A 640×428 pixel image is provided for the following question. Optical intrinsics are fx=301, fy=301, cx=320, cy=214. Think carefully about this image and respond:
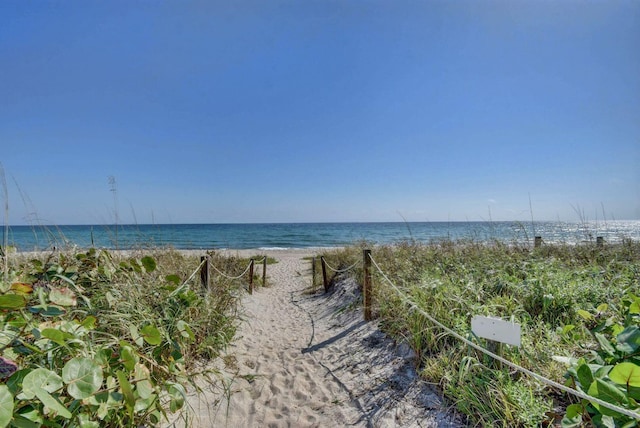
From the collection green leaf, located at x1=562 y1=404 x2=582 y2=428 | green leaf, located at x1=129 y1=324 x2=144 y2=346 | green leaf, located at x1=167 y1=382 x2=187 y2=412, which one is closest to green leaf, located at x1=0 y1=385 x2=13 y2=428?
green leaf, located at x1=129 y1=324 x2=144 y2=346

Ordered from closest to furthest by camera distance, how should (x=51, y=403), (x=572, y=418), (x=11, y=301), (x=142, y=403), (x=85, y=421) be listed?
1. (x=51, y=403)
2. (x=11, y=301)
3. (x=85, y=421)
4. (x=572, y=418)
5. (x=142, y=403)

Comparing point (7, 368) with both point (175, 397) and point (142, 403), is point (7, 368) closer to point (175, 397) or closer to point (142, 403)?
point (142, 403)

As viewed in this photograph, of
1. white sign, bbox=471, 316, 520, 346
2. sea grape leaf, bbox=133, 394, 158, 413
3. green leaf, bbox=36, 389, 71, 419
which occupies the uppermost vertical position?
green leaf, bbox=36, 389, 71, 419

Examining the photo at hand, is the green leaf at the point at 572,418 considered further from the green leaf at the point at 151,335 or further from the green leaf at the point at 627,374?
the green leaf at the point at 151,335

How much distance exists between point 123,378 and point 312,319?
4773 mm

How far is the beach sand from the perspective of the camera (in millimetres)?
2697

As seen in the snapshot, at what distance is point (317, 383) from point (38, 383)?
2686mm

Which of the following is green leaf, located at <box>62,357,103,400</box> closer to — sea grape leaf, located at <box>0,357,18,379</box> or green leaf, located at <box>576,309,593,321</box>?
sea grape leaf, located at <box>0,357,18,379</box>

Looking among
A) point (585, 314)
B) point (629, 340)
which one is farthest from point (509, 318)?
point (629, 340)

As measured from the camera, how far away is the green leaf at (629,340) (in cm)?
180

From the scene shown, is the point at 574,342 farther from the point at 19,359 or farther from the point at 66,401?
the point at 19,359

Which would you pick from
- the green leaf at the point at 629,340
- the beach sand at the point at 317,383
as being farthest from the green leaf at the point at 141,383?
the green leaf at the point at 629,340

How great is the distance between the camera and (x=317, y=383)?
340cm

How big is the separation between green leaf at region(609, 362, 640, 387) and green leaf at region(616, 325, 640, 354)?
459 mm
